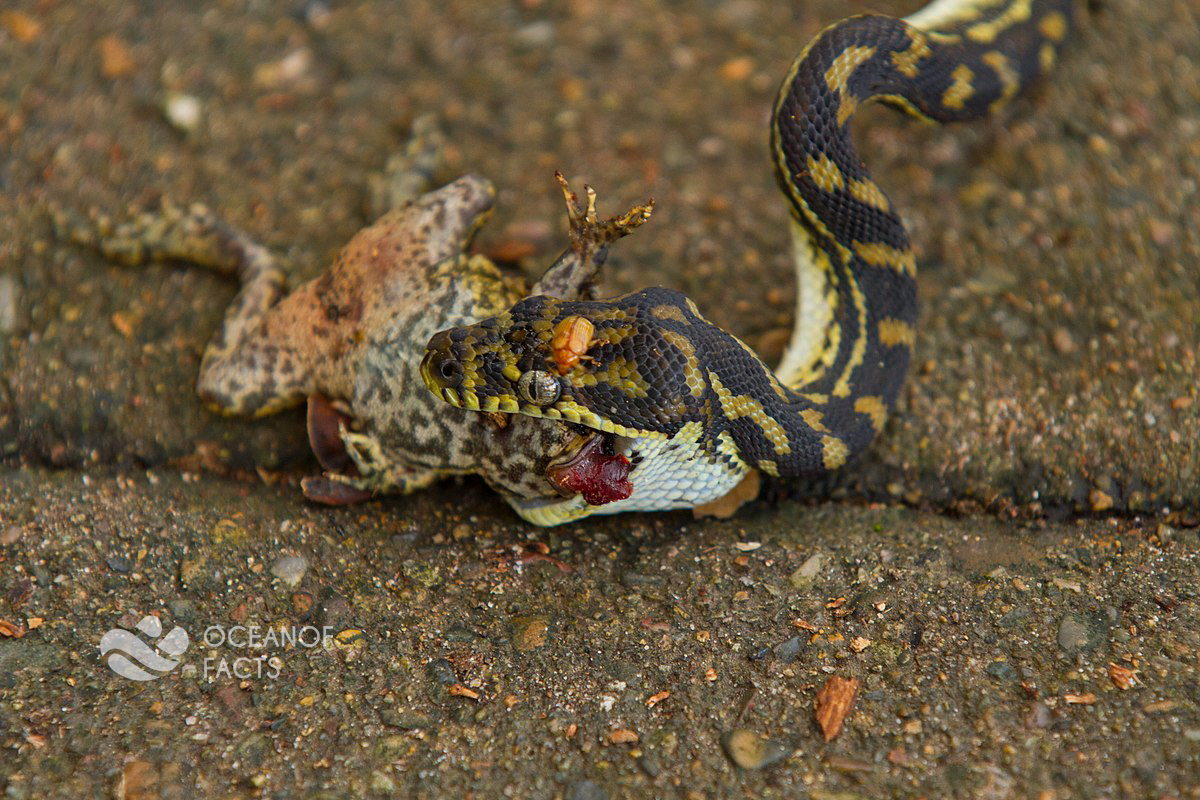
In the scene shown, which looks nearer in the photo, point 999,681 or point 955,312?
point 999,681

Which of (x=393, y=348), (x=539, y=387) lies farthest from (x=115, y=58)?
(x=539, y=387)

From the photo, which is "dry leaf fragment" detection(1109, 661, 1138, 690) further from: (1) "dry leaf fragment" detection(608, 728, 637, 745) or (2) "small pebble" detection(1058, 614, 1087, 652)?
(1) "dry leaf fragment" detection(608, 728, 637, 745)

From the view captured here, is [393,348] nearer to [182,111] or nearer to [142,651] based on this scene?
[142,651]

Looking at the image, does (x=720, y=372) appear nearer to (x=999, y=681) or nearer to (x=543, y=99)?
(x=999, y=681)

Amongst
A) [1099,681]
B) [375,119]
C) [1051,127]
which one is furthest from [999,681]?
[375,119]

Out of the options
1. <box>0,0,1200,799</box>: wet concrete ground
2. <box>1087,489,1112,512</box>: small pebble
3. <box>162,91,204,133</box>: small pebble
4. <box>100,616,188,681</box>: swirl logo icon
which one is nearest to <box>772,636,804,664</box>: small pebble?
<box>0,0,1200,799</box>: wet concrete ground

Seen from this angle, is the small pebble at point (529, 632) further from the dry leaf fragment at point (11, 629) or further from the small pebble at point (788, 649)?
the dry leaf fragment at point (11, 629)
